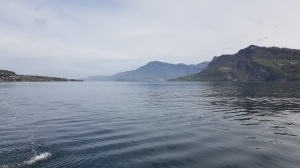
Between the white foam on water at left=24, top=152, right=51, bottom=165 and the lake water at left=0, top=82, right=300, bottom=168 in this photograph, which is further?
the lake water at left=0, top=82, right=300, bottom=168

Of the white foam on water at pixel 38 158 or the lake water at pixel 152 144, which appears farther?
the lake water at pixel 152 144

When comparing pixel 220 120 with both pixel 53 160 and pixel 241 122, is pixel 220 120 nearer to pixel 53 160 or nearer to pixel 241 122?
pixel 241 122

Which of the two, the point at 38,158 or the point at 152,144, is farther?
the point at 152,144

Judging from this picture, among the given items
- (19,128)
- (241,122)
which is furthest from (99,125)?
(241,122)

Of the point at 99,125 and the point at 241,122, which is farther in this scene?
the point at 241,122

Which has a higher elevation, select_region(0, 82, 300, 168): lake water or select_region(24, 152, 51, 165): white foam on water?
select_region(24, 152, 51, 165): white foam on water

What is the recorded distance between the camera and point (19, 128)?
105ft

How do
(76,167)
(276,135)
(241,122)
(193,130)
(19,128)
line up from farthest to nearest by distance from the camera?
1. (241,122)
2. (19,128)
3. (193,130)
4. (276,135)
5. (76,167)

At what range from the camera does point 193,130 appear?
29.9 m

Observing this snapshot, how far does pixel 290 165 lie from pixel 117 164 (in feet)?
47.3

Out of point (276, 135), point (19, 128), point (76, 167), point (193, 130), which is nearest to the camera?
point (76, 167)

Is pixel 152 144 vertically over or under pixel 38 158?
under

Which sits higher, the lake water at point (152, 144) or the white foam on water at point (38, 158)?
the white foam on water at point (38, 158)

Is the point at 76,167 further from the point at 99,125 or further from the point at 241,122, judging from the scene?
the point at 241,122
